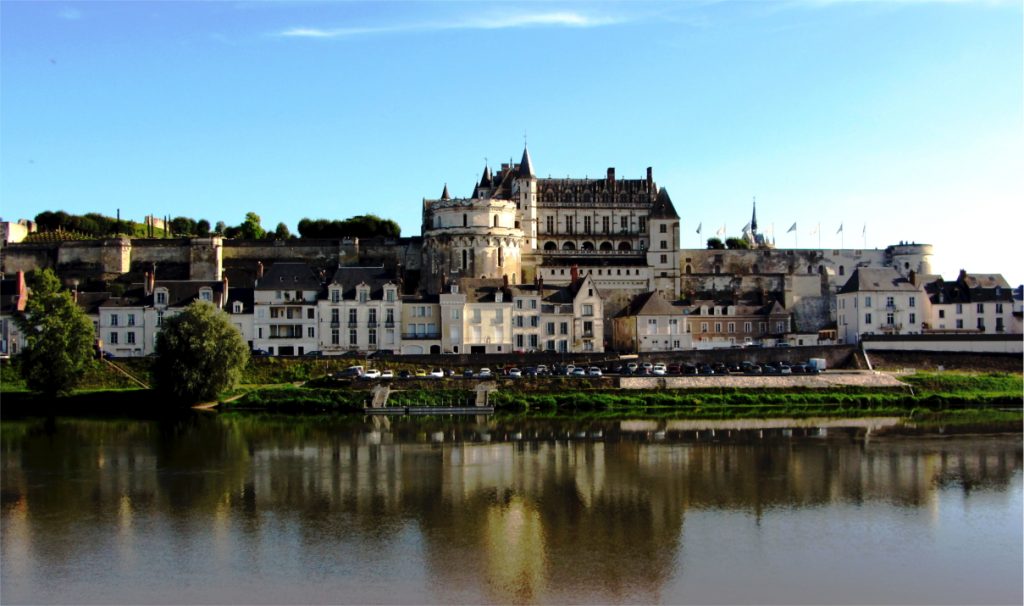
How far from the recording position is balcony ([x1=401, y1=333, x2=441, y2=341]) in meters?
42.6

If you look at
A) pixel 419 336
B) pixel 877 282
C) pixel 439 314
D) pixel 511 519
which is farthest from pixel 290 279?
pixel 511 519

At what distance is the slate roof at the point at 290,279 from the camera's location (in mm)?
42875

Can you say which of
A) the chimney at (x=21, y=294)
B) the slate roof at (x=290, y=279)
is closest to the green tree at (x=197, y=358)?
the slate roof at (x=290, y=279)

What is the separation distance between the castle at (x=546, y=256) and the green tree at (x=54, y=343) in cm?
841

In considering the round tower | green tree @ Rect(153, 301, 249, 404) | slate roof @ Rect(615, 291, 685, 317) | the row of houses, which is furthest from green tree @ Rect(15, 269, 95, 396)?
slate roof @ Rect(615, 291, 685, 317)

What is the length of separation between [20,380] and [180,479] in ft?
62.0

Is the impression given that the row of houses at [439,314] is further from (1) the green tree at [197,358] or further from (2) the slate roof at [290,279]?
(1) the green tree at [197,358]

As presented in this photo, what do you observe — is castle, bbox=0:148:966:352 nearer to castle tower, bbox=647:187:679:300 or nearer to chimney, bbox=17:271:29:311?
castle tower, bbox=647:187:679:300

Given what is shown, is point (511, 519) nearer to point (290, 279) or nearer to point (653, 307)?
point (290, 279)

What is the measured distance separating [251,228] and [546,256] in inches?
771

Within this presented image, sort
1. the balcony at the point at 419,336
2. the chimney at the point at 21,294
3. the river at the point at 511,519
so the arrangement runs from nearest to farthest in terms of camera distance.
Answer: the river at the point at 511,519
the balcony at the point at 419,336
the chimney at the point at 21,294

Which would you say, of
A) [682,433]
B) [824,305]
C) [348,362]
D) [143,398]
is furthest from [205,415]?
[824,305]

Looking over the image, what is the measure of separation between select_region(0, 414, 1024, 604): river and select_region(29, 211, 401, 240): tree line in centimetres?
3691

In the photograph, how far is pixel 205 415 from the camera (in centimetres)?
3297
